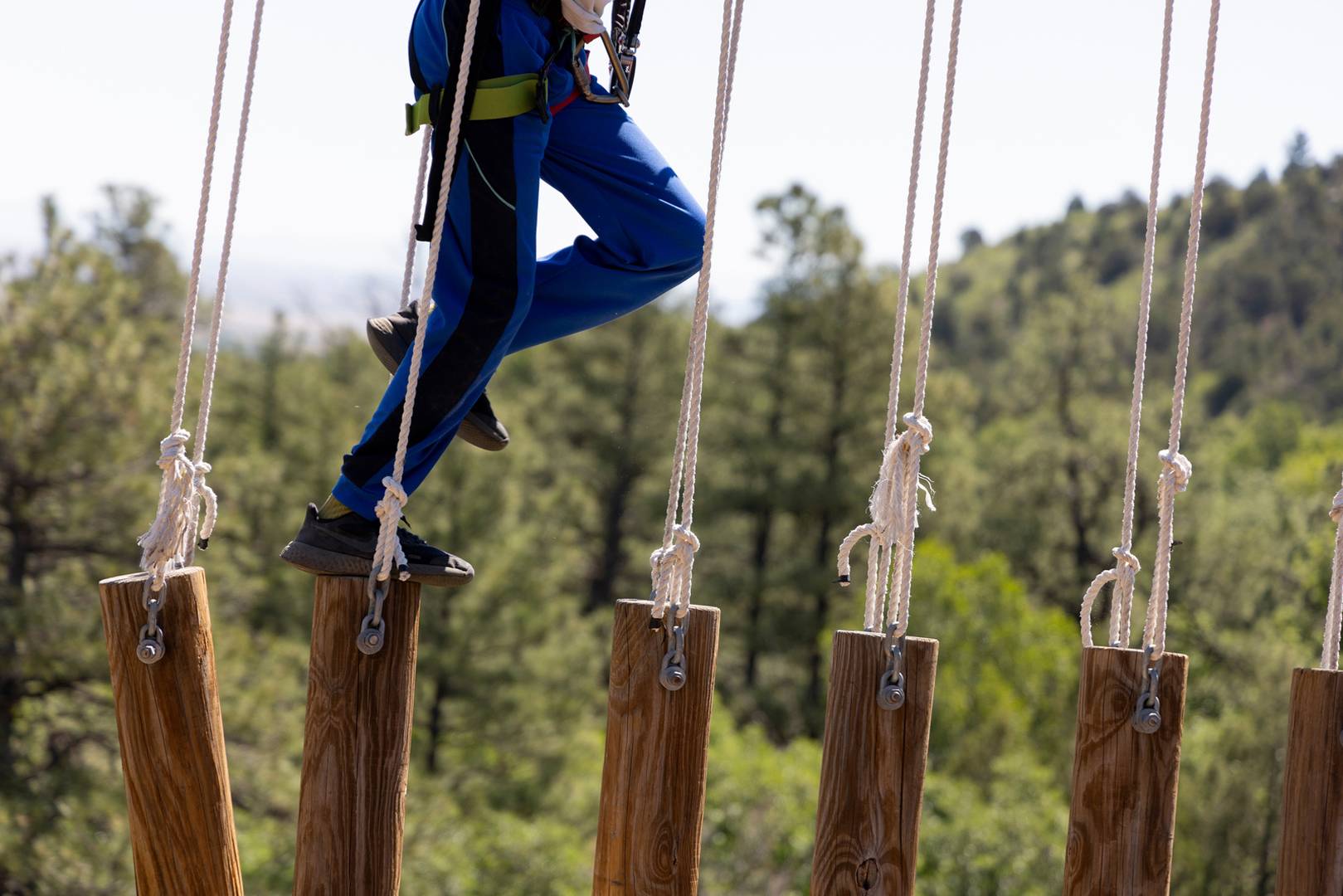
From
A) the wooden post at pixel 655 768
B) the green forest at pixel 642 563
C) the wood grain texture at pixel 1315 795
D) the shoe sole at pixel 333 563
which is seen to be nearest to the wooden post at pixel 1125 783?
the wood grain texture at pixel 1315 795

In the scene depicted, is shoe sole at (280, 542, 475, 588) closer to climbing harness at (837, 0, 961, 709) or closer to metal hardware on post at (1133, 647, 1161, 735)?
climbing harness at (837, 0, 961, 709)

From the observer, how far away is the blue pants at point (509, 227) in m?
2.26

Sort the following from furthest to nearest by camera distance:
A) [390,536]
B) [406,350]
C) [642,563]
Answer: [642,563] → [406,350] → [390,536]

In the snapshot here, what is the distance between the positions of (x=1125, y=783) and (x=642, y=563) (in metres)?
25.7

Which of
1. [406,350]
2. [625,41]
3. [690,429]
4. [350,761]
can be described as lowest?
[350,761]

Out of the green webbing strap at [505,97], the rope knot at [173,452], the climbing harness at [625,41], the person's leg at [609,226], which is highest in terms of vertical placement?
the climbing harness at [625,41]

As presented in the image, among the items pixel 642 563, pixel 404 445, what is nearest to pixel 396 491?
pixel 404 445

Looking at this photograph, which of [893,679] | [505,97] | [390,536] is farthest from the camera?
[505,97]

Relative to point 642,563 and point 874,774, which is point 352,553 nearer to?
point 874,774

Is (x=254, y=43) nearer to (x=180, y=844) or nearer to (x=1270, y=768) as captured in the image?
(x=180, y=844)

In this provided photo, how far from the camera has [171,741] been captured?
6.49ft

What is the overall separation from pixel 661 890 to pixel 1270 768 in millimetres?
16637

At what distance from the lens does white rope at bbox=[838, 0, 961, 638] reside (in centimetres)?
199

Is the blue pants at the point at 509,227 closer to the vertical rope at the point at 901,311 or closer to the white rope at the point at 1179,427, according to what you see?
the vertical rope at the point at 901,311
